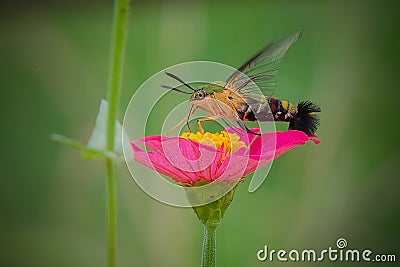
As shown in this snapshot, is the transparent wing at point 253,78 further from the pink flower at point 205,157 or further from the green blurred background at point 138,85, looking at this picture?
the green blurred background at point 138,85

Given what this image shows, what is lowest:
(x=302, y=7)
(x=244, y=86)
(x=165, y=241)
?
(x=165, y=241)

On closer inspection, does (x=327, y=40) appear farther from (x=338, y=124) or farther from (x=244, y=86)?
(x=244, y=86)

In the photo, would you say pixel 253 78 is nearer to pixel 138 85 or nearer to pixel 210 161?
pixel 210 161

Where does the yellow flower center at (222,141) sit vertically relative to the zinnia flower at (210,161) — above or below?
above

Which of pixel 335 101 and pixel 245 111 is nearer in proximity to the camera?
pixel 245 111

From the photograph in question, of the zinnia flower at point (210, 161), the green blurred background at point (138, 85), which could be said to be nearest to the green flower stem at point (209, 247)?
the zinnia flower at point (210, 161)

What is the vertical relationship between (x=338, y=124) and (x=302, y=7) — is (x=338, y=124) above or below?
below

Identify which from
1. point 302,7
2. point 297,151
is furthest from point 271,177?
point 302,7
